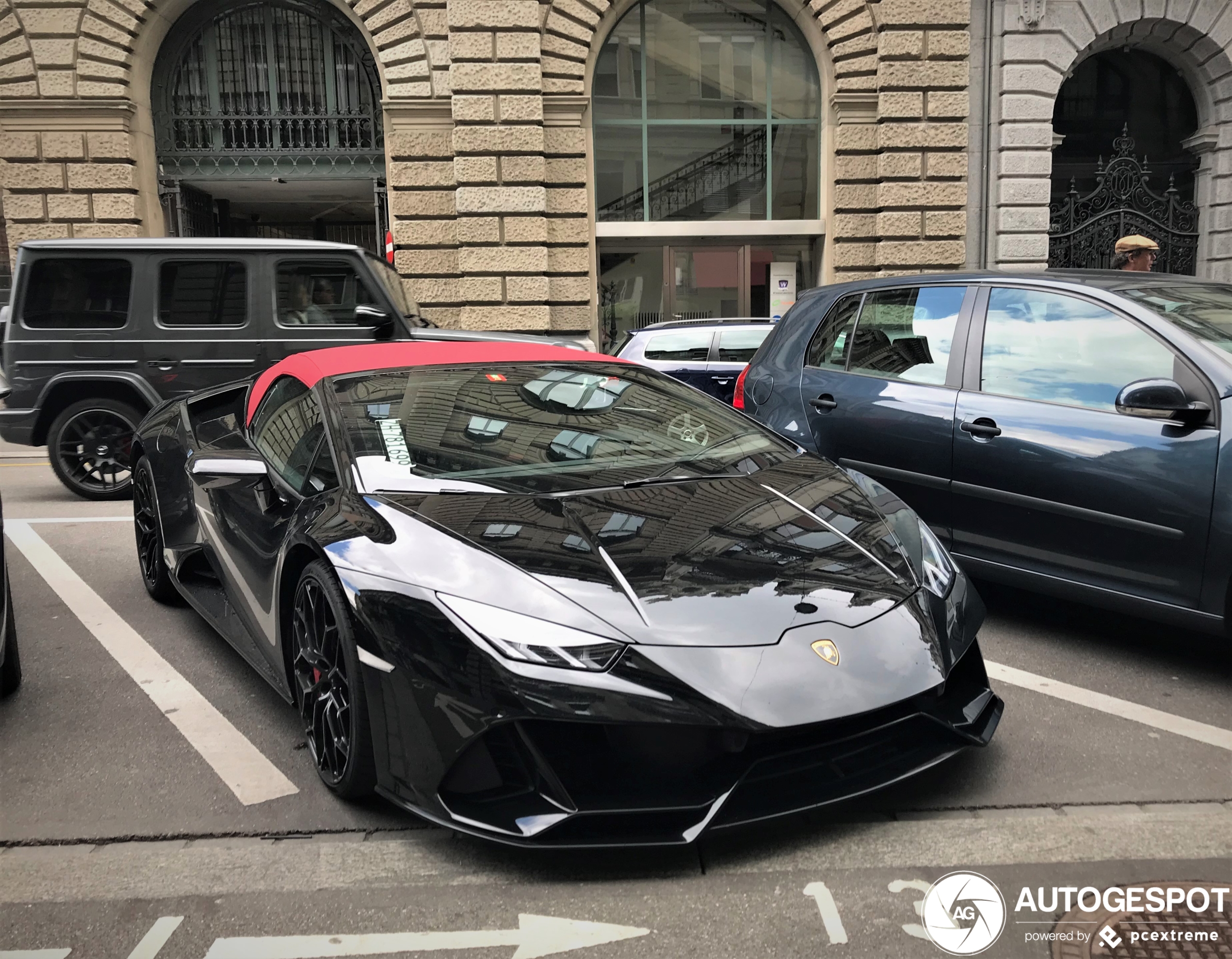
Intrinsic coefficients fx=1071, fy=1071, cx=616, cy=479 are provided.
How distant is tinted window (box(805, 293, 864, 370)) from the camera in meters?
5.19

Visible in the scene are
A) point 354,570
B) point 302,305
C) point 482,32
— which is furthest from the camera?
point 482,32

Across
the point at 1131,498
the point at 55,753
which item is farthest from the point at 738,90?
the point at 55,753

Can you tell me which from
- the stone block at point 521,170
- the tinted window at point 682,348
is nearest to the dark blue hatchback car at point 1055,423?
the tinted window at point 682,348

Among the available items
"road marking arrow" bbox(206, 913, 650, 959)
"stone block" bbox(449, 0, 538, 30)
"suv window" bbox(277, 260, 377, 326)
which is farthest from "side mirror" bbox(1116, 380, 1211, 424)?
"stone block" bbox(449, 0, 538, 30)

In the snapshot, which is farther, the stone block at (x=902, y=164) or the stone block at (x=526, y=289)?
the stone block at (x=902, y=164)

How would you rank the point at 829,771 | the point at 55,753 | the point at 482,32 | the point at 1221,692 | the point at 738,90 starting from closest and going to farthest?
the point at 829,771
the point at 55,753
the point at 1221,692
the point at 482,32
the point at 738,90

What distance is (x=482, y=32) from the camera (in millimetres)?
13984

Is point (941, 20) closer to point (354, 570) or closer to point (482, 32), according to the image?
point (482, 32)

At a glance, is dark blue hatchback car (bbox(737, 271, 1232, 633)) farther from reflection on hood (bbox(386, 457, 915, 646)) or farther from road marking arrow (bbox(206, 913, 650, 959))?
road marking arrow (bbox(206, 913, 650, 959))

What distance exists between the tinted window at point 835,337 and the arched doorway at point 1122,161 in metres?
11.6

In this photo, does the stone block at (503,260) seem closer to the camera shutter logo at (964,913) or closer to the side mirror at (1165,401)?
the side mirror at (1165,401)

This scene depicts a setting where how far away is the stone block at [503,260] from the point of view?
14.3 metres

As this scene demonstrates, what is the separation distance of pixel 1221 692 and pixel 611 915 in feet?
8.16

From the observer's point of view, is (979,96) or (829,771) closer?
(829,771)
